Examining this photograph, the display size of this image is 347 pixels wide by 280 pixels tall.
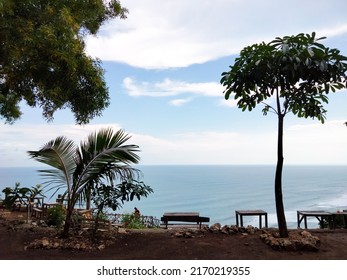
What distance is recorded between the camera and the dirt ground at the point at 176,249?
3.83 m

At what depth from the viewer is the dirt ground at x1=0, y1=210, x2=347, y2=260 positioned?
3.83m

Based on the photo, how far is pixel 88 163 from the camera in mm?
4539

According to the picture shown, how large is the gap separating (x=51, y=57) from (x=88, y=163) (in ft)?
9.02

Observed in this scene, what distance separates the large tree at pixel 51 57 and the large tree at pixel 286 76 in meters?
3.25

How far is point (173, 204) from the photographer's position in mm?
71750

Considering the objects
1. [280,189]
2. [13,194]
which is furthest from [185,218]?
[13,194]

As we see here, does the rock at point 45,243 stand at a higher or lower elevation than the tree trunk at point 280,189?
lower

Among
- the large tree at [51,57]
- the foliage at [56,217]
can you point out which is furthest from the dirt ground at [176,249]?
the large tree at [51,57]

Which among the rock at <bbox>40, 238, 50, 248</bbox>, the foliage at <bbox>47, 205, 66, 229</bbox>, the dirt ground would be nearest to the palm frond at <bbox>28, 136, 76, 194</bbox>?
the rock at <bbox>40, 238, 50, 248</bbox>

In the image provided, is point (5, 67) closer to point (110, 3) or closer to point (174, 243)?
point (110, 3)

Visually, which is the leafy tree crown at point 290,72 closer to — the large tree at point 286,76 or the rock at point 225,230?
the large tree at point 286,76

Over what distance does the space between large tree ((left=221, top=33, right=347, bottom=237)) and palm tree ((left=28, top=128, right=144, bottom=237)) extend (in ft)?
6.37

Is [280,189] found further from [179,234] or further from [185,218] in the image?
[185,218]

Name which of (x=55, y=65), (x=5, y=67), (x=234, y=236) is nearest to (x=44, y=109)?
(x=5, y=67)
